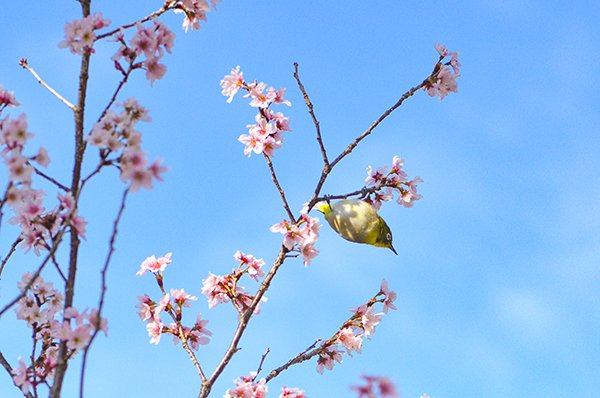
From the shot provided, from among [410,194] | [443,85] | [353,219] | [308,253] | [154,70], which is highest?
[443,85]

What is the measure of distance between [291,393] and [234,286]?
91cm

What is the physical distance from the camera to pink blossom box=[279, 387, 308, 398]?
4.59 metres

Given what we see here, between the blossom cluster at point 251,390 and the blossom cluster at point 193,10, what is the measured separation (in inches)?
98.4

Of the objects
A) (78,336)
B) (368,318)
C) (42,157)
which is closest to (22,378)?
(78,336)

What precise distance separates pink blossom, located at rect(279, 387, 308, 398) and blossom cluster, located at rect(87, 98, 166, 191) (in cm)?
216

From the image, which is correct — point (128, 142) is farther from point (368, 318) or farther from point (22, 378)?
point (368, 318)

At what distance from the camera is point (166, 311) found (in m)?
4.97

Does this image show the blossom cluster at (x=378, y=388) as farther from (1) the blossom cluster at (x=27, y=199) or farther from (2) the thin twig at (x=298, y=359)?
(2) the thin twig at (x=298, y=359)

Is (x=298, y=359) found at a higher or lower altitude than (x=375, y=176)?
lower

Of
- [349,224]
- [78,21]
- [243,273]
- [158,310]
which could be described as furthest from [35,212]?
[349,224]

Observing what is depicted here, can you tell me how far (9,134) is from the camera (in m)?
3.28

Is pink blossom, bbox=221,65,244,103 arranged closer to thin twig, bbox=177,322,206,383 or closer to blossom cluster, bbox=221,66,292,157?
blossom cluster, bbox=221,66,292,157

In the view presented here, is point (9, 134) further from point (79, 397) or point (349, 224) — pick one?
point (349, 224)

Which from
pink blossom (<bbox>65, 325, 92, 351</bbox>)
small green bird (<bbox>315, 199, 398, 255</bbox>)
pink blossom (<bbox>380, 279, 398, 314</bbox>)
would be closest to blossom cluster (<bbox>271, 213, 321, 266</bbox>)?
small green bird (<bbox>315, 199, 398, 255</bbox>)
